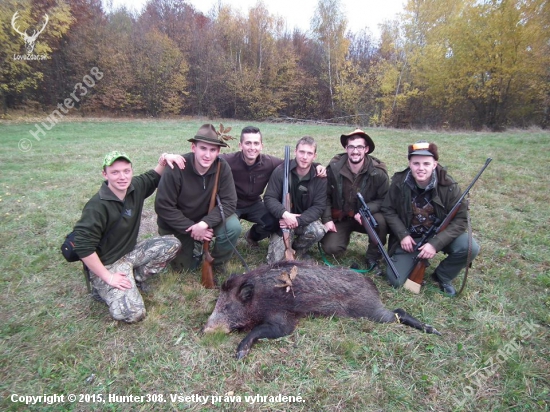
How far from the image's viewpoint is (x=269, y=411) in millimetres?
2531


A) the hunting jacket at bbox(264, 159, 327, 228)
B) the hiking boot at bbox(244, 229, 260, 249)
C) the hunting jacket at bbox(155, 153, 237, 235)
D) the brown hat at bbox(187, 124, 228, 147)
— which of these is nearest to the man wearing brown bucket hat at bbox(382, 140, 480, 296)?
the hunting jacket at bbox(264, 159, 327, 228)

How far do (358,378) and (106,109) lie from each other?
32.5m

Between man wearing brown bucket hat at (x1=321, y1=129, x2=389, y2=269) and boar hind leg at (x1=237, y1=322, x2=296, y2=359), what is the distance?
1.90 metres

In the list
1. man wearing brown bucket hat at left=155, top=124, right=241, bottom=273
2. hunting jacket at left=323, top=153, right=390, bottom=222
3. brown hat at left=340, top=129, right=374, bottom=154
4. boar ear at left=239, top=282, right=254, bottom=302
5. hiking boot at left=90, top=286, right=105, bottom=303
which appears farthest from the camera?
hunting jacket at left=323, top=153, right=390, bottom=222

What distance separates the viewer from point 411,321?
3.45m

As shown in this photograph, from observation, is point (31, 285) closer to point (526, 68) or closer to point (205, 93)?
point (526, 68)

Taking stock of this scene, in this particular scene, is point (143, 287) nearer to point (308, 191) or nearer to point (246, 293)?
point (246, 293)

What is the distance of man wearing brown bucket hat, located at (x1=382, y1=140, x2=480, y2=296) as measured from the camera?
13.0 ft

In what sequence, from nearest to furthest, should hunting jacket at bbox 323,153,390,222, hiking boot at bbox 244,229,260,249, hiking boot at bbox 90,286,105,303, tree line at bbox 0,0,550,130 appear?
1. hiking boot at bbox 90,286,105,303
2. hunting jacket at bbox 323,153,390,222
3. hiking boot at bbox 244,229,260,249
4. tree line at bbox 0,0,550,130

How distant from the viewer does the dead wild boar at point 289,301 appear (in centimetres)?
338

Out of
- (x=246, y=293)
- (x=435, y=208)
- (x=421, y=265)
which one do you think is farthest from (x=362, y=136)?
(x=246, y=293)

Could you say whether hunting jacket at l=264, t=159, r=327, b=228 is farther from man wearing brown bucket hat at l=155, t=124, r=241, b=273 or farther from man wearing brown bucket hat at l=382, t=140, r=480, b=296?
man wearing brown bucket hat at l=382, t=140, r=480, b=296

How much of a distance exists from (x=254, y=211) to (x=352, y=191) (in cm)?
166

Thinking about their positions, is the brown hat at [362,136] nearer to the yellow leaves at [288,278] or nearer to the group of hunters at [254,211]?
the group of hunters at [254,211]
